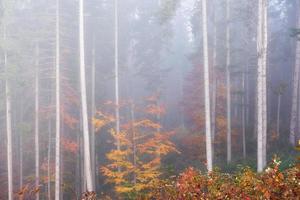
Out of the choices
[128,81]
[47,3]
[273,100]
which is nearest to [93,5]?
[47,3]

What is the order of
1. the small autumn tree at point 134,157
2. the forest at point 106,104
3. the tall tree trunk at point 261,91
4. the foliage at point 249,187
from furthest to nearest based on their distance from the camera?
the forest at point 106,104 → the small autumn tree at point 134,157 → the tall tree trunk at point 261,91 → the foliage at point 249,187

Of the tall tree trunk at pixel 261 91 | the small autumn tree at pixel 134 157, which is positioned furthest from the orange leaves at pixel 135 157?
the tall tree trunk at pixel 261 91

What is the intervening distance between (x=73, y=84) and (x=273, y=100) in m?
20.6

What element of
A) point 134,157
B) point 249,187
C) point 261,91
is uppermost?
point 261,91

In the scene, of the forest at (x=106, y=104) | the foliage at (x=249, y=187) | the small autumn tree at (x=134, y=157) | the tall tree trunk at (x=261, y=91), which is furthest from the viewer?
the forest at (x=106, y=104)

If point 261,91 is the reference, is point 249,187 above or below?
below

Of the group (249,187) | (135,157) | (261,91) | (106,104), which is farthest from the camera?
(106,104)

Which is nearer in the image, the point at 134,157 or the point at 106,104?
the point at 134,157

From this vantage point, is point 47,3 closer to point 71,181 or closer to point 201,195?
point 71,181

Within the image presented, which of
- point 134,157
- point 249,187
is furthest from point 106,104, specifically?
point 249,187

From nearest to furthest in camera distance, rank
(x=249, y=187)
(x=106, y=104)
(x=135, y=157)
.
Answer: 1. (x=249, y=187)
2. (x=135, y=157)
3. (x=106, y=104)

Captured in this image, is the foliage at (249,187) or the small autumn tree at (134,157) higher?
the foliage at (249,187)

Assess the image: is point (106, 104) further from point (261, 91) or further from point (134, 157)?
point (261, 91)

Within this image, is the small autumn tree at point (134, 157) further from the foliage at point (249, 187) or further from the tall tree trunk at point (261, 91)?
the foliage at point (249, 187)
